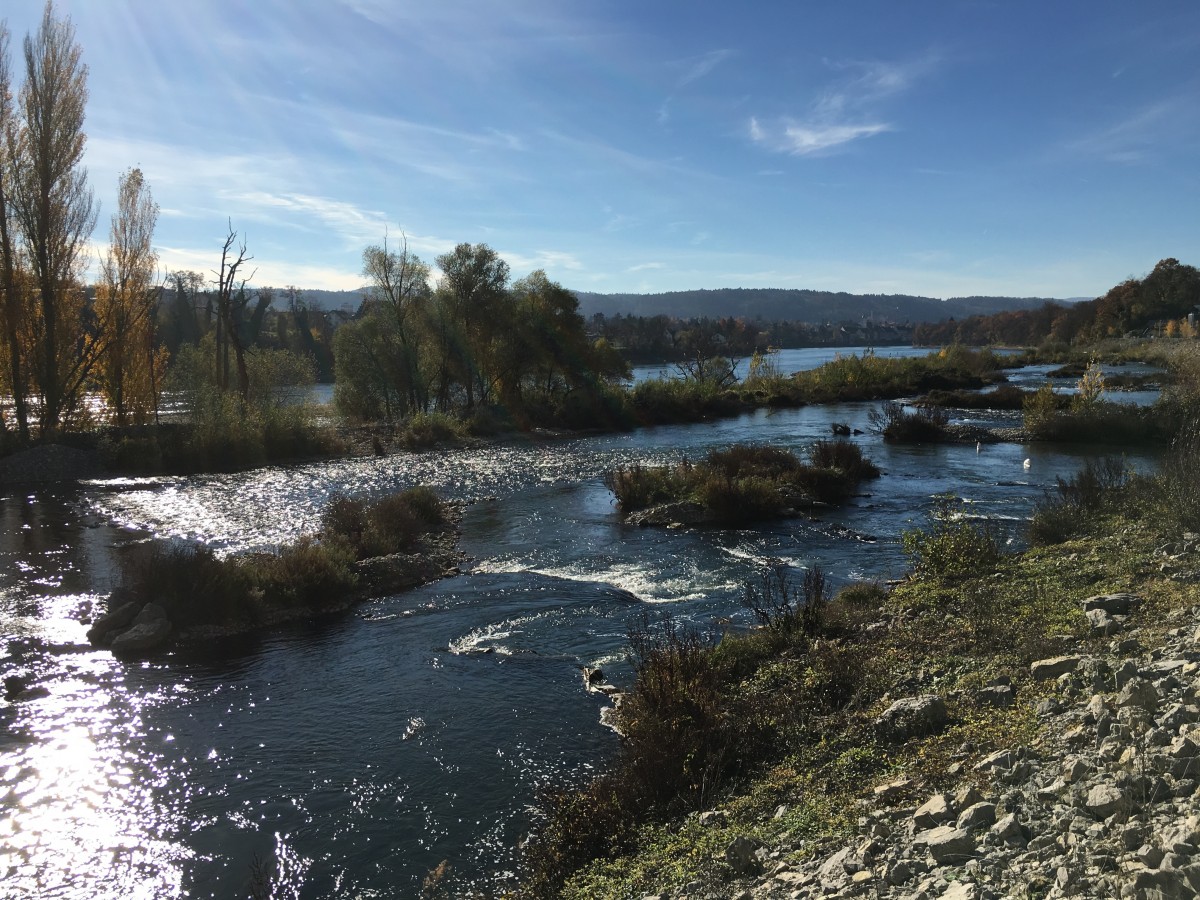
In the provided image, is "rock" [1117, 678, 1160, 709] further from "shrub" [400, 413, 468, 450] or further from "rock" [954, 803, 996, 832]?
"shrub" [400, 413, 468, 450]

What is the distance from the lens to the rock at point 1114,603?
809 centimetres

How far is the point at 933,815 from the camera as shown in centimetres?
470

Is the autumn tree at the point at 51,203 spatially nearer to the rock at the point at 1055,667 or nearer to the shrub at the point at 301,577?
the shrub at the point at 301,577

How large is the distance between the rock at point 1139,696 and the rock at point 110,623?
546 inches

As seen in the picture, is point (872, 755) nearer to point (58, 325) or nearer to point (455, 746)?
point (455, 746)

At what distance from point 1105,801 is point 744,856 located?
2.16m

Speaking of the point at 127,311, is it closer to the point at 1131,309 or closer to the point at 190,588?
the point at 190,588

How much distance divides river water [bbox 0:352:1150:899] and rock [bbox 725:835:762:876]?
2271mm

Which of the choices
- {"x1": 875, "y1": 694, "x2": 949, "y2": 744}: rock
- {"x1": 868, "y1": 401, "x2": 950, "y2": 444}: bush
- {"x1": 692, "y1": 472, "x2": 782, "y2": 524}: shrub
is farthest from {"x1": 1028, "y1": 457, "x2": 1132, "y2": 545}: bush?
{"x1": 868, "y1": 401, "x2": 950, "y2": 444}: bush

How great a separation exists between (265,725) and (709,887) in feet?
22.5

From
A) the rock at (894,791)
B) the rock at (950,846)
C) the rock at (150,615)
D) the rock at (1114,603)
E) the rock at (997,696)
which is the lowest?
the rock at (150,615)

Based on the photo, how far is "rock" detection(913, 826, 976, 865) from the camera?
414 centimetres

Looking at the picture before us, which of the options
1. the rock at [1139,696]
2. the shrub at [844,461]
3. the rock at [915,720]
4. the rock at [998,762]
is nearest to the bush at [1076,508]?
the shrub at [844,461]

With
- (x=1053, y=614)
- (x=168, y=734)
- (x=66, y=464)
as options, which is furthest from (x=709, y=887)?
(x=66, y=464)
